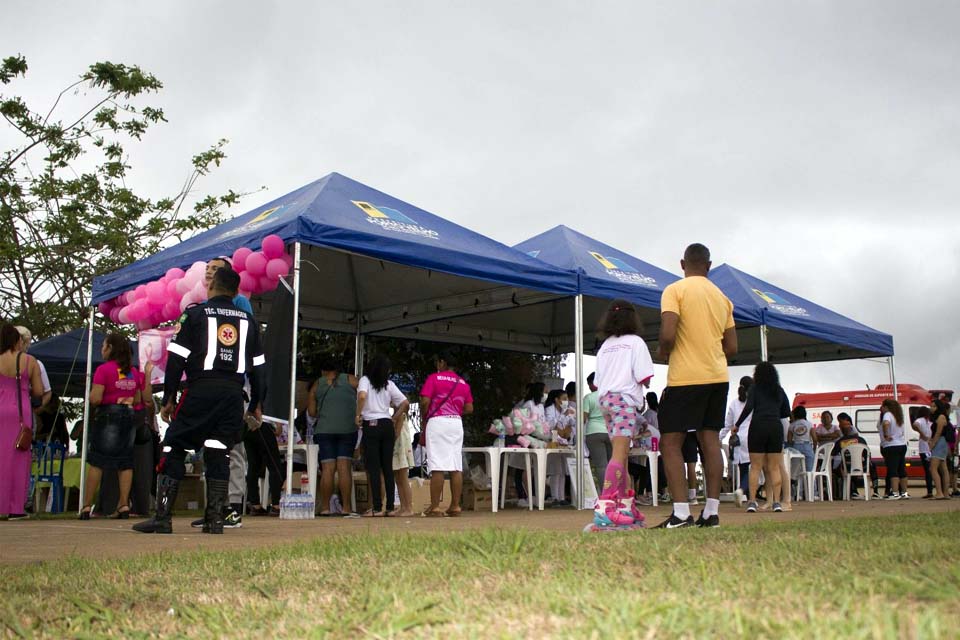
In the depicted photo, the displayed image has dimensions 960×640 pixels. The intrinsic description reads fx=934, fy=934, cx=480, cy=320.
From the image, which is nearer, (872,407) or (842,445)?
(842,445)

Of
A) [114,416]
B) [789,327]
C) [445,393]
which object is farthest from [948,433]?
[114,416]

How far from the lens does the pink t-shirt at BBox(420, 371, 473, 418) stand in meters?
9.88

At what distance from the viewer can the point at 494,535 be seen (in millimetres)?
3984

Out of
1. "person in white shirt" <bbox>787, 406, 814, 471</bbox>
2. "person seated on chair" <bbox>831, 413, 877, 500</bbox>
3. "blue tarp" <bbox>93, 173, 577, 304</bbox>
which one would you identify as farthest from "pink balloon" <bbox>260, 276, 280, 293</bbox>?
"person seated on chair" <bbox>831, 413, 877, 500</bbox>

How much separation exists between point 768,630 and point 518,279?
853cm

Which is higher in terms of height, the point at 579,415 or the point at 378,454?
the point at 579,415

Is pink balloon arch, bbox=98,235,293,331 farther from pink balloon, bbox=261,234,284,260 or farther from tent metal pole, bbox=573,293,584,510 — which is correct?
Result: tent metal pole, bbox=573,293,584,510

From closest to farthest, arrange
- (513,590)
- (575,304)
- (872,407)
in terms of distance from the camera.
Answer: (513,590), (575,304), (872,407)

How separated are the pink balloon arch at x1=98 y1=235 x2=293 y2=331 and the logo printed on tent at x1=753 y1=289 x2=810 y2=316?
27.3ft

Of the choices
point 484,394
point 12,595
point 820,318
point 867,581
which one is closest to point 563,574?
point 867,581

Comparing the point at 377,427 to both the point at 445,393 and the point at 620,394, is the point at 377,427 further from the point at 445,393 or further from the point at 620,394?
the point at 620,394

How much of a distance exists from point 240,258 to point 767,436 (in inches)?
231

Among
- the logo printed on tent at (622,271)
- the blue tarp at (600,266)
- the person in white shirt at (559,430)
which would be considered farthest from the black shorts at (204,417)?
the person in white shirt at (559,430)

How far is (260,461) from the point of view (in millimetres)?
10453
